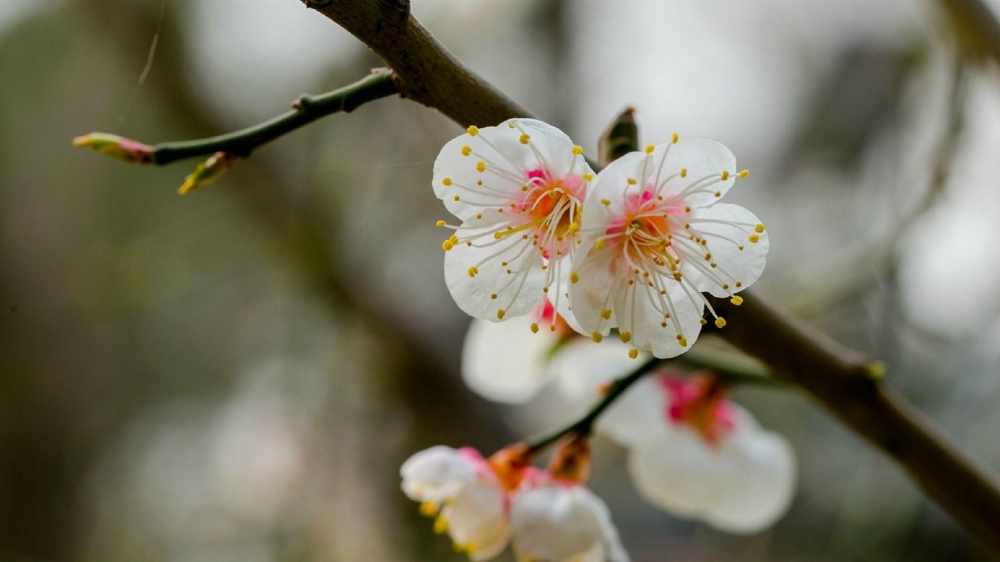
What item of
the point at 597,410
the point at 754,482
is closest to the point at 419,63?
the point at 597,410

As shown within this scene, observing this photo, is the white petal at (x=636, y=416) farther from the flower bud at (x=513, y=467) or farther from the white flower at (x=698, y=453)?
the flower bud at (x=513, y=467)

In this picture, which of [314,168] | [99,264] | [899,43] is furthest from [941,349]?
[99,264]

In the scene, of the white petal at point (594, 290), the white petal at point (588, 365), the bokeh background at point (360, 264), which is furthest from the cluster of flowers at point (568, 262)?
the bokeh background at point (360, 264)

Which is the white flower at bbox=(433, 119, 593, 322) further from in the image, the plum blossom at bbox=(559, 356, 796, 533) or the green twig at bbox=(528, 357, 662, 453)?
the plum blossom at bbox=(559, 356, 796, 533)

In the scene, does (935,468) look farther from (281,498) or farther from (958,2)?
(281,498)

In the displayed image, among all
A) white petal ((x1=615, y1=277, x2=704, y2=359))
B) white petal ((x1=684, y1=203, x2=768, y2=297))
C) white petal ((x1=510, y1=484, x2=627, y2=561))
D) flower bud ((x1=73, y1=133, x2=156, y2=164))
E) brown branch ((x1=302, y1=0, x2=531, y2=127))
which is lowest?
white petal ((x1=510, y1=484, x2=627, y2=561))

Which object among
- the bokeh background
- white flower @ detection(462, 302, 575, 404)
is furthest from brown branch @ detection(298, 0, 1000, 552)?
the bokeh background
